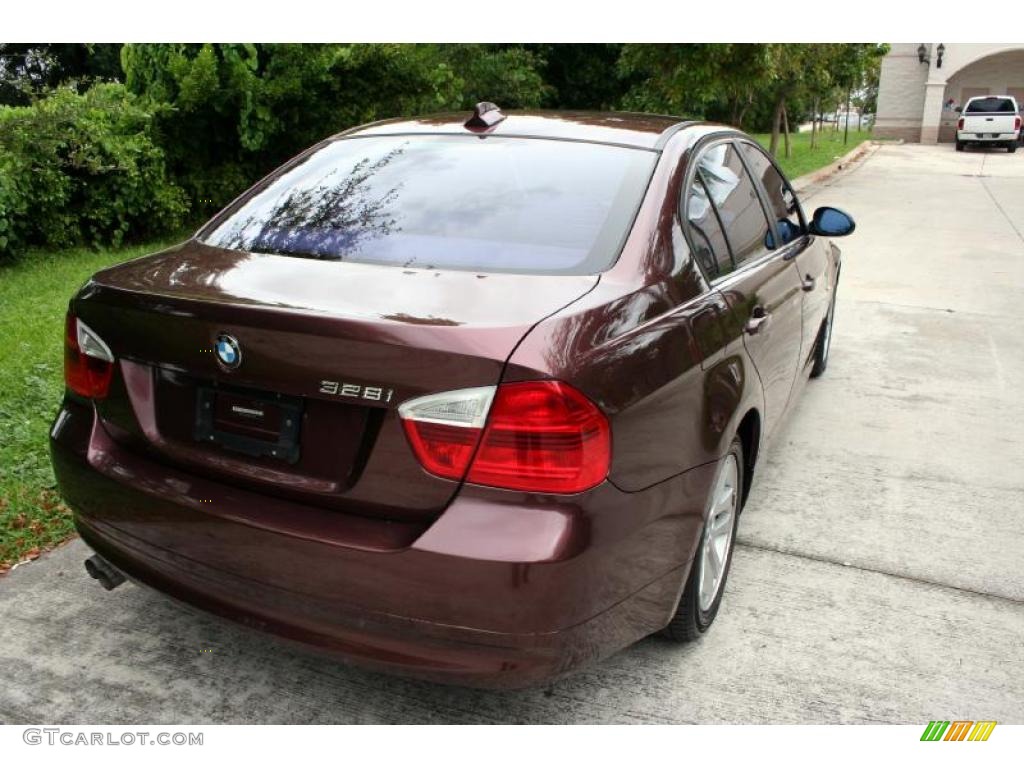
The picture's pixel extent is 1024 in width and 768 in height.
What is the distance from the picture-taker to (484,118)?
3117 mm

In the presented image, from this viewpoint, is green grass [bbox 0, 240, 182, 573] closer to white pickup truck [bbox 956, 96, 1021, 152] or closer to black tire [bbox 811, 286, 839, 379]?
black tire [bbox 811, 286, 839, 379]

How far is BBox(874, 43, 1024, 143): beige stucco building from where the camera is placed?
Answer: 34.5 metres

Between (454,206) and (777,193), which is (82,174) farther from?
(454,206)

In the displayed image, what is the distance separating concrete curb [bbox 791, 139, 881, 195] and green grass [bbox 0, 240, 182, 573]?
10.8m

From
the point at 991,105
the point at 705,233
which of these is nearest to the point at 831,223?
the point at 705,233

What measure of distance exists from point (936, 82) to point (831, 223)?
3528 centimetres

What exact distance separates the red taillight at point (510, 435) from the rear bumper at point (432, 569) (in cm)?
4

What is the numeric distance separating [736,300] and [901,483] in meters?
1.82

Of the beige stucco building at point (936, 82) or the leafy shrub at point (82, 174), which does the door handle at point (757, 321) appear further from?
the beige stucco building at point (936, 82)

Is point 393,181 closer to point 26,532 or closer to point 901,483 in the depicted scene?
point 26,532

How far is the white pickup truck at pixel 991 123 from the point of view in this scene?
29.4 meters

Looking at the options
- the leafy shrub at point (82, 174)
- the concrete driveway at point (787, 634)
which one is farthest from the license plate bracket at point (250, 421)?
the leafy shrub at point (82, 174)

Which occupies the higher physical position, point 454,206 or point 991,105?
point 454,206

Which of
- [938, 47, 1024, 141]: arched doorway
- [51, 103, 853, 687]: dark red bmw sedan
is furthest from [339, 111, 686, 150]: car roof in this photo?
[938, 47, 1024, 141]: arched doorway
